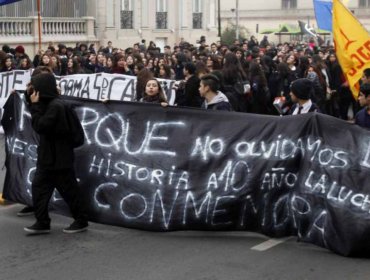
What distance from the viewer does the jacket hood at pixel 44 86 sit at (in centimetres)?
674

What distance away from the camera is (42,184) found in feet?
22.3

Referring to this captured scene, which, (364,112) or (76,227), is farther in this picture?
(76,227)

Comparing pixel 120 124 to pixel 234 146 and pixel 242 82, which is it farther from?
pixel 242 82

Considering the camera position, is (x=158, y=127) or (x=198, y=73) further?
(x=198, y=73)

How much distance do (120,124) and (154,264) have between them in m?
1.77

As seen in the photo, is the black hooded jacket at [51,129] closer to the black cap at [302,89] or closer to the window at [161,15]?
the black cap at [302,89]

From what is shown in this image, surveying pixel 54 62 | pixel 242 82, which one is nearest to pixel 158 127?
pixel 242 82

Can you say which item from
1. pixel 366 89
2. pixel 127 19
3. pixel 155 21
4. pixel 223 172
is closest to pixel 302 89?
pixel 366 89

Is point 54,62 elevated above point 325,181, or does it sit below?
above

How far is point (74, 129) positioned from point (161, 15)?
32.7 m

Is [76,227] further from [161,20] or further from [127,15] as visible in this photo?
[161,20]

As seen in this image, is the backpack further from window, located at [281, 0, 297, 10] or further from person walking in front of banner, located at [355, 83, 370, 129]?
window, located at [281, 0, 297, 10]

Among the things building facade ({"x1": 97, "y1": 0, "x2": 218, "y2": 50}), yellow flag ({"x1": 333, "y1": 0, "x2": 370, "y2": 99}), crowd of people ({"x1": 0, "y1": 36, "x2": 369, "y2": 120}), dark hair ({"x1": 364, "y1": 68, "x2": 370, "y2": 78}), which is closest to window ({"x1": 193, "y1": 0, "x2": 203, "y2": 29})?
building facade ({"x1": 97, "y1": 0, "x2": 218, "y2": 50})

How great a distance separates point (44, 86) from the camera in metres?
6.75
